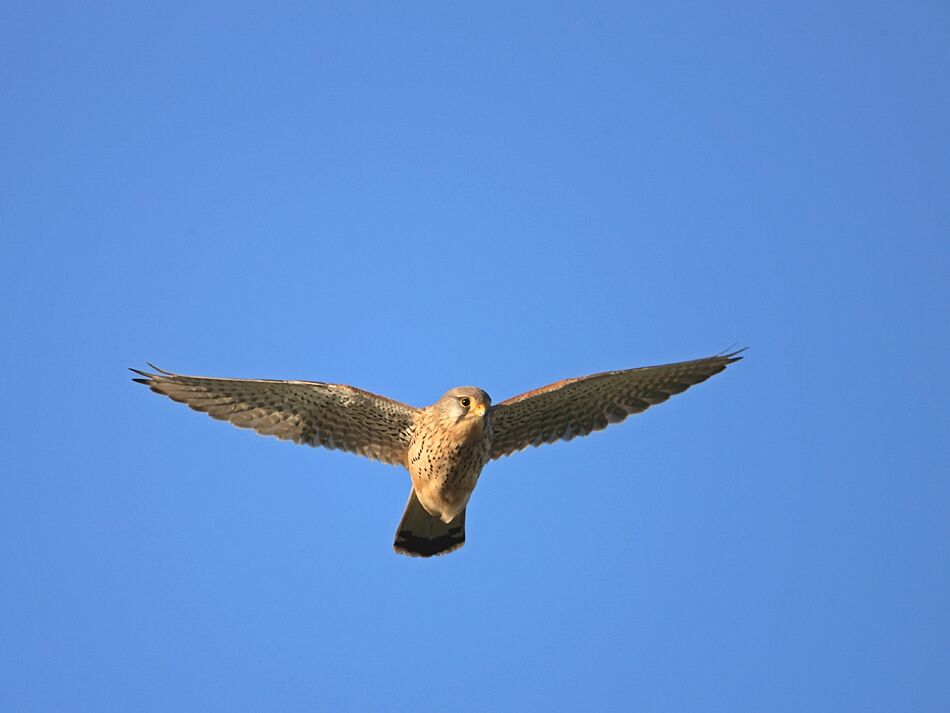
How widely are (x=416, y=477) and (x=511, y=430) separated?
3.76ft

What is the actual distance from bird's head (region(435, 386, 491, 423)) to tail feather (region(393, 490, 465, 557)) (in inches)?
45.6

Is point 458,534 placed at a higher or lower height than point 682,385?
lower

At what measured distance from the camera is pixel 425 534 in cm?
1233

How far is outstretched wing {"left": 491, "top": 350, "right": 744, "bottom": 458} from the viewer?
12273 mm

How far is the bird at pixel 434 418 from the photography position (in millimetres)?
11586

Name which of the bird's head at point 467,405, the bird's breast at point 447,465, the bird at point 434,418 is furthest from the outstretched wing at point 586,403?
the bird's head at point 467,405

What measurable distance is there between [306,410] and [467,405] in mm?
1777

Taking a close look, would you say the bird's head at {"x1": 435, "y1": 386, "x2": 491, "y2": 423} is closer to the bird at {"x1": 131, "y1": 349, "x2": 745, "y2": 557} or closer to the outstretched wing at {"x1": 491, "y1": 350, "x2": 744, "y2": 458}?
the bird at {"x1": 131, "y1": 349, "x2": 745, "y2": 557}

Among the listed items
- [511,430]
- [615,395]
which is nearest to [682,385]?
[615,395]

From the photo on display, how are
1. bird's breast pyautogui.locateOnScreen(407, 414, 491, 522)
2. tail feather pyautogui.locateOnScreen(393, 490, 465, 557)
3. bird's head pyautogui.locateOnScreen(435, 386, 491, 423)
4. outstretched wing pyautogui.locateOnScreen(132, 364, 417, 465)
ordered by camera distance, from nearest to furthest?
bird's head pyautogui.locateOnScreen(435, 386, 491, 423) < bird's breast pyautogui.locateOnScreen(407, 414, 491, 522) < outstretched wing pyautogui.locateOnScreen(132, 364, 417, 465) < tail feather pyautogui.locateOnScreen(393, 490, 465, 557)

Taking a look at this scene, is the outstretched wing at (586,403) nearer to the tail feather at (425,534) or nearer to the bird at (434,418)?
the bird at (434,418)

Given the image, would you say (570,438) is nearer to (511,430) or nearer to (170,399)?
(511,430)

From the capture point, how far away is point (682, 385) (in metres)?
12.6

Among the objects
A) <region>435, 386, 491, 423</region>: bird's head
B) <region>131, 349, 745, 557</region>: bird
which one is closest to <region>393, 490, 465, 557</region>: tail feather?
<region>131, 349, 745, 557</region>: bird
